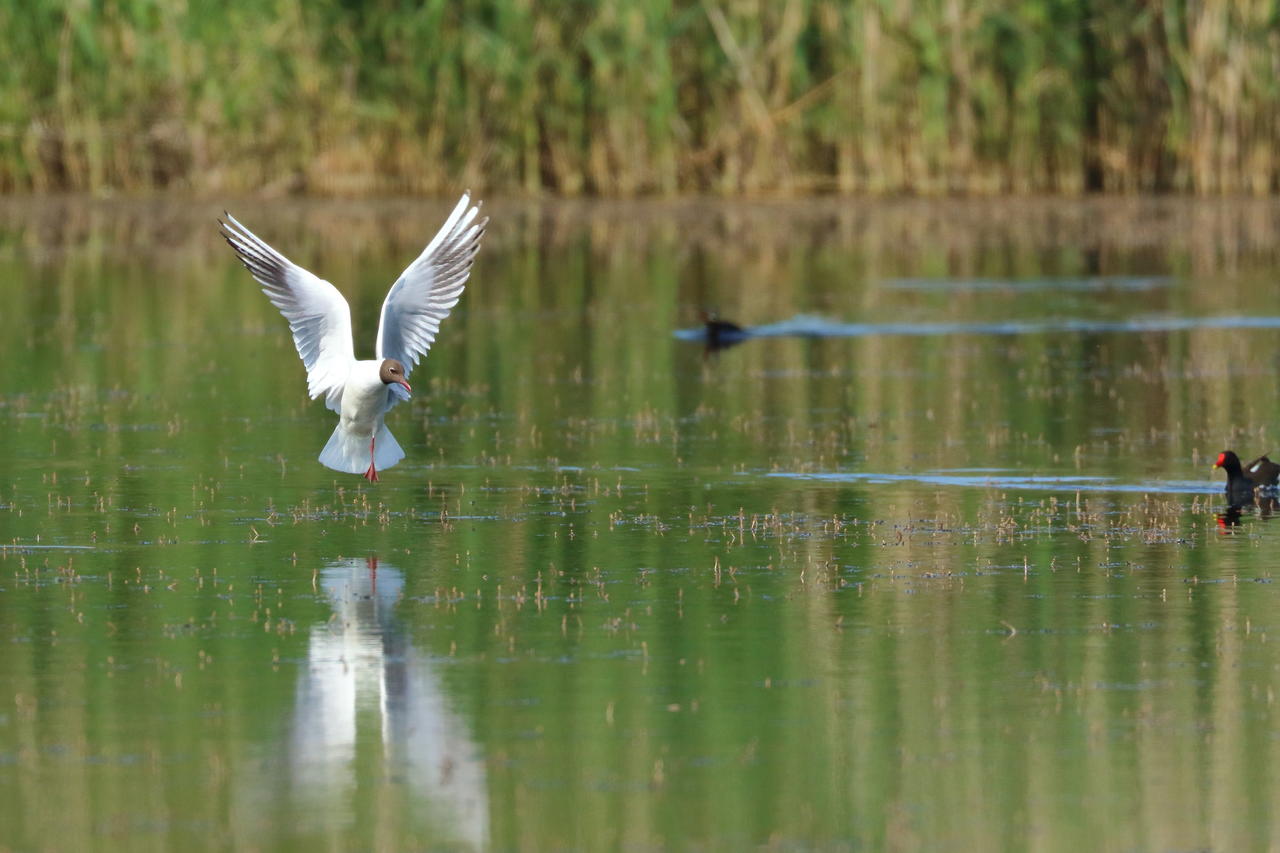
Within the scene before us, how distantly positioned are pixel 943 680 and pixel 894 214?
26.3 metres

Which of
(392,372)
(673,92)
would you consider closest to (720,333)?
(392,372)

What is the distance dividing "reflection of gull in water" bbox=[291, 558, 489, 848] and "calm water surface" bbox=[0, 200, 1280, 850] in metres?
0.02

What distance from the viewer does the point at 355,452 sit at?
43.5 feet

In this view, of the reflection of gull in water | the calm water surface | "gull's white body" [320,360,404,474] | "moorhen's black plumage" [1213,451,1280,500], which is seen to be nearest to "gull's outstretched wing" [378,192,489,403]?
"gull's white body" [320,360,404,474]

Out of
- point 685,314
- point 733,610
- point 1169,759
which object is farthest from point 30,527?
point 685,314

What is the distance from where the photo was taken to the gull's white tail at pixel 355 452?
13203 mm

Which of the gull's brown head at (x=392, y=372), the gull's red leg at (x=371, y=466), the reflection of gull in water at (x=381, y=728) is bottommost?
the reflection of gull in water at (x=381, y=728)

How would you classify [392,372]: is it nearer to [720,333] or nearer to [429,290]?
[429,290]

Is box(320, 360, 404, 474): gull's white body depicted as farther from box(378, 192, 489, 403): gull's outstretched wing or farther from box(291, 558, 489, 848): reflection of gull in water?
box(291, 558, 489, 848): reflection of gull in water

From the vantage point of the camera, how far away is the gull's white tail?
1320 centimetres

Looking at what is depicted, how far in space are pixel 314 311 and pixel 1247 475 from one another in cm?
474

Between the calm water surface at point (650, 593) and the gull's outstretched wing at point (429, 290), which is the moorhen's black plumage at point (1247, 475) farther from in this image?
the gull's outstretched wing at point (429, 290)

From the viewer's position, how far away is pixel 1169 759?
8328 millimetres

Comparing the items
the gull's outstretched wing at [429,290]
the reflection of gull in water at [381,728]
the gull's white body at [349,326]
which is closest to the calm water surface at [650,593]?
the reflection of gull in water at [381,728]
